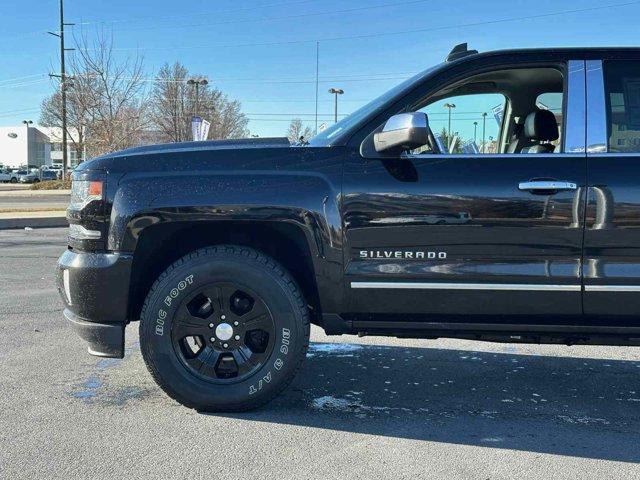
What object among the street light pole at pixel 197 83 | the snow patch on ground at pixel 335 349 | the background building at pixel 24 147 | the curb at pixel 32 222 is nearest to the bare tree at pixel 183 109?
the street light pole at pixel 197 83

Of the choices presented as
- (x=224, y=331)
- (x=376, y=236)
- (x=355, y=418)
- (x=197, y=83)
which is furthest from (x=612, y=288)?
(x=197, y=83)

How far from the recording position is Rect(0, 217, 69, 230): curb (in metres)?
15.3

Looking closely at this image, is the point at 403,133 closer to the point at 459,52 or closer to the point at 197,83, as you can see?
the point at 459,52

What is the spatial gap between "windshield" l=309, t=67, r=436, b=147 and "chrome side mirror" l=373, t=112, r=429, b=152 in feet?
0.87

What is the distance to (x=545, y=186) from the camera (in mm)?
3229

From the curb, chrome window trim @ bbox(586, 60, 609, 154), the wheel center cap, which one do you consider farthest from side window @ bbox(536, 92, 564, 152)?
the curb

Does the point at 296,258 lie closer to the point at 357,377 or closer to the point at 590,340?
the point at 357,377

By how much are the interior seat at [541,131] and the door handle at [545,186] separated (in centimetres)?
58

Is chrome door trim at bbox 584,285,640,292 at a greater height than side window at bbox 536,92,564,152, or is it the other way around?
side window at bbox 536,92,564,152

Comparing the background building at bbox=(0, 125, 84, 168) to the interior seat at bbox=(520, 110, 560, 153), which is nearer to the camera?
the interior seat at bbox=(520, 110, 560, 153)

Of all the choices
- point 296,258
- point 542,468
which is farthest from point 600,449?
point 296,258

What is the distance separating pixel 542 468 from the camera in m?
2.94

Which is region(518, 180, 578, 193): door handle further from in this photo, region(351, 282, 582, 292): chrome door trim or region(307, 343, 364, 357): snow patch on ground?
region(307, 343, 364, 357): snow patch on ground

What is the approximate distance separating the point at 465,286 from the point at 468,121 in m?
1.24
